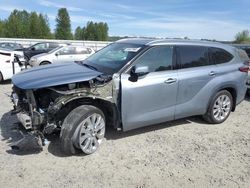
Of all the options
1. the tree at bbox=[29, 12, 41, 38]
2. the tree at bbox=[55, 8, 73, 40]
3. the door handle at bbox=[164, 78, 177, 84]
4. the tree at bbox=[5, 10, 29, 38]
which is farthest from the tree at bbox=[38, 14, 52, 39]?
the door handle at bbox=[164, 78, 177, 84]

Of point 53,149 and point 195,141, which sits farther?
point 195,141

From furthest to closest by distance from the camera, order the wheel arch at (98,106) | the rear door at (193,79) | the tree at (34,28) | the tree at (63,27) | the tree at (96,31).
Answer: the tree at (96,31)
the tree at (63,27)
the tree at (34,28)
the rear door at (193,79)
the wheel arch at (98,106)

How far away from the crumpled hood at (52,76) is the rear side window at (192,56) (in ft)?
5.67

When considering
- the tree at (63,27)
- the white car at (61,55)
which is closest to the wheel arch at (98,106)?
the white car at (61,55)

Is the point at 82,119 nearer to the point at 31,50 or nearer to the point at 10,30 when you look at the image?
the point at 31,50

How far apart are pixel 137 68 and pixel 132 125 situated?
1.00m

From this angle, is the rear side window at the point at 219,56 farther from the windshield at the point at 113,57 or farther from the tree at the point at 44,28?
the tree at the point at 44,28

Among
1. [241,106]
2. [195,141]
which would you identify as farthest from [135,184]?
[241,106]

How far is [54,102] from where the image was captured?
175 inches

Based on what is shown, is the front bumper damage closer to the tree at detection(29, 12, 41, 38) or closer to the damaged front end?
the damaged front end

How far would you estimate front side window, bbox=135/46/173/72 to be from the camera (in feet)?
17.0

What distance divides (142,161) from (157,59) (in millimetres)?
1869

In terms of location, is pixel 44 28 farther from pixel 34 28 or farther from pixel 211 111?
pixel 211 111

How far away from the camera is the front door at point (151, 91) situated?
4934 mm
